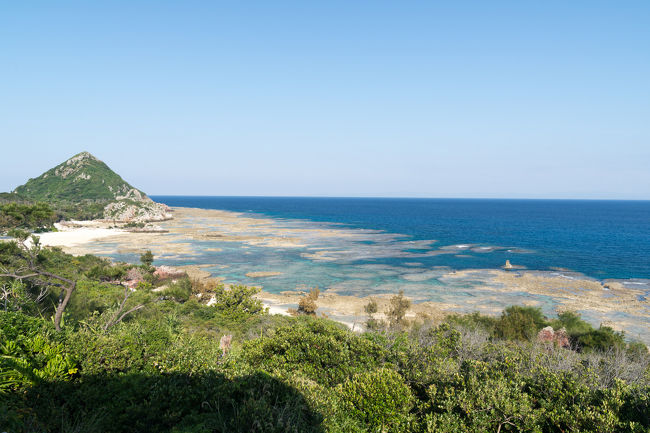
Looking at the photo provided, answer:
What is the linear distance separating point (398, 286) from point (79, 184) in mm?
190671

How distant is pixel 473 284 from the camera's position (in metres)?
43.4

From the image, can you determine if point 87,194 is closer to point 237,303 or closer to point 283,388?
point 237,303

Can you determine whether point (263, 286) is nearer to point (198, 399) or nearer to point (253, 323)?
point (253, 323)

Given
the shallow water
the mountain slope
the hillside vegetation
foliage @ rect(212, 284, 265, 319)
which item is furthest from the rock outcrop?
the mountain slope

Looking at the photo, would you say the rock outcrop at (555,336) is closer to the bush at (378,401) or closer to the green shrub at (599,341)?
the green shrub at (599,341)

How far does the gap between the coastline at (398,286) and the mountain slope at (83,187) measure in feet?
217

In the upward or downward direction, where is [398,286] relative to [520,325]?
downward

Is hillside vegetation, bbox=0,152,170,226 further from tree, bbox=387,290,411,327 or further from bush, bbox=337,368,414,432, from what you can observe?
bush, bbox=337,368,414,432

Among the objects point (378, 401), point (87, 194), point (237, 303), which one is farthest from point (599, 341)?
point (87, 194)

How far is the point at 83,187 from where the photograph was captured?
16562cm

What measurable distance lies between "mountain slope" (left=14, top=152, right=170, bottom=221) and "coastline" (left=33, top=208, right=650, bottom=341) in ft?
217

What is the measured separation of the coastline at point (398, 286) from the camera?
33.8 metres

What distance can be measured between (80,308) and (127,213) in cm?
10824

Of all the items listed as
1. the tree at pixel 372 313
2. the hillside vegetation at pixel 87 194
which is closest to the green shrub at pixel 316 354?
the tree at pixel 372 313
